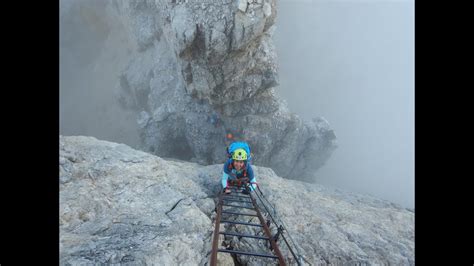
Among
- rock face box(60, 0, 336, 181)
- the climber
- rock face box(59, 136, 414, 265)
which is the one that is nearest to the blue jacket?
the climber

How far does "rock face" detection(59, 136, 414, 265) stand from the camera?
5785 millimetres

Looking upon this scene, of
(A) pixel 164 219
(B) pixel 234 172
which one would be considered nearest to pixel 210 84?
(B) pixel 234 172

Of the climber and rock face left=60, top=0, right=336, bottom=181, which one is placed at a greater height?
rock face left=60, top=0, right=336, bottom=181

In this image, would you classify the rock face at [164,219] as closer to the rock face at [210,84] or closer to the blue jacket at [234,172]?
the blue jacket at [234,172]

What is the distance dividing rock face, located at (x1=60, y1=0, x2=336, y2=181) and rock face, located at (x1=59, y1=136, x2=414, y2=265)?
10.7 meters

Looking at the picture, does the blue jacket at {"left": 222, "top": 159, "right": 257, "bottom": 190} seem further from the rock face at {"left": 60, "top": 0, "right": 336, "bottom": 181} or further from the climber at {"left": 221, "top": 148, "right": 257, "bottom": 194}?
the rock face at {"left": 60, "top": 0, "right": 336, "bottom": 181}

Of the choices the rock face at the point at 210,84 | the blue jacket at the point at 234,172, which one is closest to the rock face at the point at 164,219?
the blue jacket at the point at 234,172

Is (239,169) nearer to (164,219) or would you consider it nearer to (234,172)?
(234,172)

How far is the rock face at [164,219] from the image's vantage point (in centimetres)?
579

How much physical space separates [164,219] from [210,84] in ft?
49.0

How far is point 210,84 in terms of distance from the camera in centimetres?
2038

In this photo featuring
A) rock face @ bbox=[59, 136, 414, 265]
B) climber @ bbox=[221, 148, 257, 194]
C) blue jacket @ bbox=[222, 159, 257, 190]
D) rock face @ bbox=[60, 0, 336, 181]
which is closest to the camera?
rock face @ bbox=[59, 136, 414, 265]
